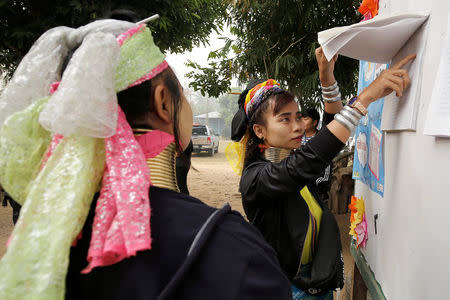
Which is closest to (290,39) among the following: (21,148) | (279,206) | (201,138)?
(279,206)

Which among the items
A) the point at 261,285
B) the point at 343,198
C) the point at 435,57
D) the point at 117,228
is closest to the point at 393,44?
the point at 435,57

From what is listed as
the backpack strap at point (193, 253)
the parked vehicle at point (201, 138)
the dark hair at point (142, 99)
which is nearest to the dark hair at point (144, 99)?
the dark hair at point (142, 99)

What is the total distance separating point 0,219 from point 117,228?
7113 mm

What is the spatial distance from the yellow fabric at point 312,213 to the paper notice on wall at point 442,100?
83 centimetres

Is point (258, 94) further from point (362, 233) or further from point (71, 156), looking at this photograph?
point (71, 156)

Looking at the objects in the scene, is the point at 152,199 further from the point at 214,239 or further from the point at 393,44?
the point at 393,44

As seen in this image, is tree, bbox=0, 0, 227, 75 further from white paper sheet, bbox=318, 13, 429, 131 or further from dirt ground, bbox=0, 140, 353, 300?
white paper sheet, bbox=318, 13, 429, 131

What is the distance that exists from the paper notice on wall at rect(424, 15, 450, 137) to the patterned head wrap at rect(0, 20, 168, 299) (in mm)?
804

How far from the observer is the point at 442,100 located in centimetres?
95

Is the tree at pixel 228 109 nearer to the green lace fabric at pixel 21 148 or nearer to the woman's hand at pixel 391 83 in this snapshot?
the woman's hand at pixel 391 83

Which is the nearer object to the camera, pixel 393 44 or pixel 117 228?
pixel 117 228

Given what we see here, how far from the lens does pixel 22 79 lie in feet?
2.64

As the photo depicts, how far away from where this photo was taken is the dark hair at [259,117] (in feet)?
5.59

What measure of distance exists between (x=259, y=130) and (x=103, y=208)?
122 centimetres
